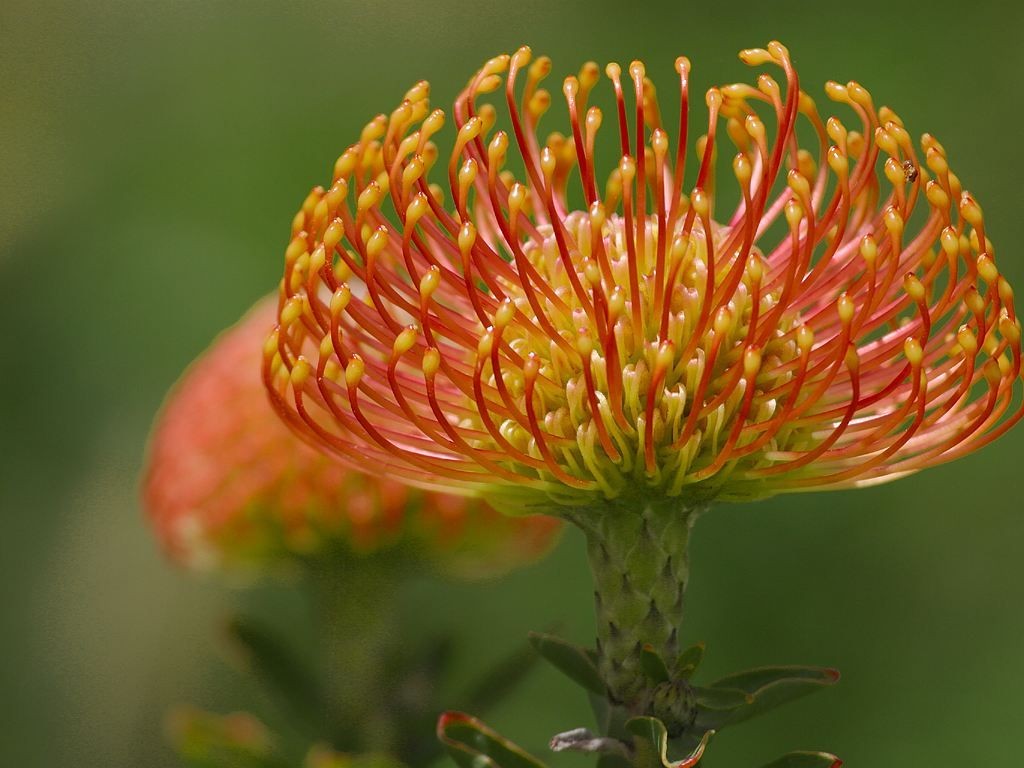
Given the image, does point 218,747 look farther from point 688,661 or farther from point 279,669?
point 688,661

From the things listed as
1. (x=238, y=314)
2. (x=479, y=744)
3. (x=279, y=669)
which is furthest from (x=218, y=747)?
(x=238, y=314)

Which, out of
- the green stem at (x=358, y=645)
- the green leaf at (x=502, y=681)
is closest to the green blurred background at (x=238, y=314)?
the green stem at (x=358, y=645)

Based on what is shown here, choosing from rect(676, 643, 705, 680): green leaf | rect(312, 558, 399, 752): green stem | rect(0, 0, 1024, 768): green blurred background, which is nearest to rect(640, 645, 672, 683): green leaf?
rect(676, 643, 705, 680): green leaf

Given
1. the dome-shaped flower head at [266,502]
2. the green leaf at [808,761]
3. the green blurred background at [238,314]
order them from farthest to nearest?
the green blurred background at [238,314] → the dome-shaped flower head at [266,502] → the green leaf at [808,761]

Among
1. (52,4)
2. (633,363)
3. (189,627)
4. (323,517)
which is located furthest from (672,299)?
(52,4)

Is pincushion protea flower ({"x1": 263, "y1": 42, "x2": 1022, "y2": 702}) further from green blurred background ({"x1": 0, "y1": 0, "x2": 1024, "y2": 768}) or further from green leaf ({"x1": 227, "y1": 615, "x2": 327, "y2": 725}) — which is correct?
green blurred background ({"x1": 0, "y1": 0, "x2": 1024, "y2": 768})

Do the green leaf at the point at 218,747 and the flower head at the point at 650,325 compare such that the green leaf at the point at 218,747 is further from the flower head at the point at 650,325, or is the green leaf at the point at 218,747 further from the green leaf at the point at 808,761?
the green leaf at the point at 808,761
